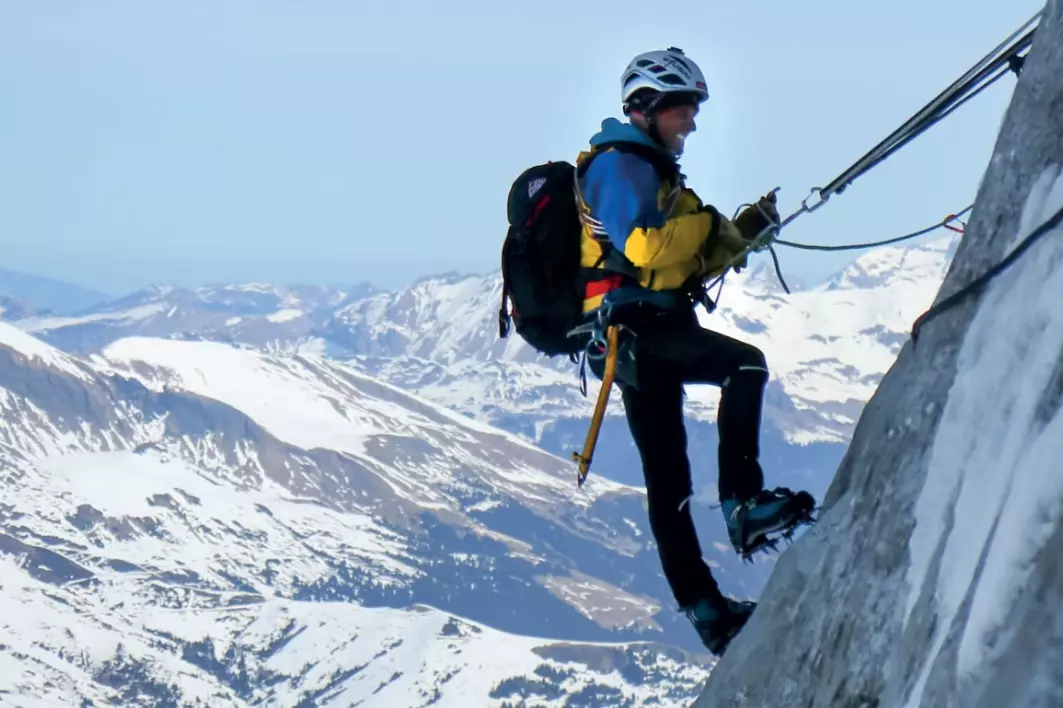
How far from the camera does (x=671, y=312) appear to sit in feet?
30.1

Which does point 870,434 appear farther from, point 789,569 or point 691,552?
point 691,552

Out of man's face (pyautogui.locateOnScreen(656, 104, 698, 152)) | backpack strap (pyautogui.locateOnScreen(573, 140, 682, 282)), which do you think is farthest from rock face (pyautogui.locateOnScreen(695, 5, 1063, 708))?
man's face (pyautogui.locateOnScreen(656, 104, 698, 152))

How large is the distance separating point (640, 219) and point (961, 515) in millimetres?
3484

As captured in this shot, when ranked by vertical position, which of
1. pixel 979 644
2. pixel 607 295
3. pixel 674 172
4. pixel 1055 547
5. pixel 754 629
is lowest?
pixel 754 629

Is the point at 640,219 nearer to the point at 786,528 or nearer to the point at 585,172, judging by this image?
the point at 585,172

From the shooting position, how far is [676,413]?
31.4ft

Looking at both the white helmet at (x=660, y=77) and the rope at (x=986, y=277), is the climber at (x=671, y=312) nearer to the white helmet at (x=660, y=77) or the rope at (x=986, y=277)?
the white helmet at (x=660, y=77)

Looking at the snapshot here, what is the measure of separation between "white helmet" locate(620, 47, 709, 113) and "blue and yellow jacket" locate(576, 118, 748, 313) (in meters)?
0.26

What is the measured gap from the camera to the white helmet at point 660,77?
29.2 feet

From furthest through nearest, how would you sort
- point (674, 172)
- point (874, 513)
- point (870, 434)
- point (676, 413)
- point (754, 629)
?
point (676, 413) → point (674, 172) → point (754, 629) → point (870, 434) → point (874, 513)

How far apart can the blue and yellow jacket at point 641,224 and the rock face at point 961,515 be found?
1.81m

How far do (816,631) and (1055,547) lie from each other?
2.58 m

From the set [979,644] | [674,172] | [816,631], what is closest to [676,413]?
[674,172]

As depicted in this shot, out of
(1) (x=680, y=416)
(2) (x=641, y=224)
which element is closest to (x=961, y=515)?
(2) (x=641, y=224)
